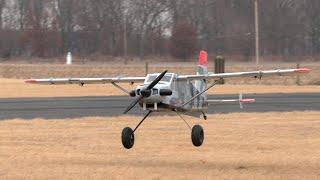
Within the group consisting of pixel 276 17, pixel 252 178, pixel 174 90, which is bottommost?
pixel 252 178

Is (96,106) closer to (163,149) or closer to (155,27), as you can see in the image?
(163,149)

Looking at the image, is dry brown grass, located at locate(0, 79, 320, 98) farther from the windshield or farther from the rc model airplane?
the windshield

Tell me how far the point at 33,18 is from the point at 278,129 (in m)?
70.9

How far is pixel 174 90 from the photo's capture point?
15.2 m

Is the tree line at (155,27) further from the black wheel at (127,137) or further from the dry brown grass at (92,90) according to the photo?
the black wheel at (127,137)

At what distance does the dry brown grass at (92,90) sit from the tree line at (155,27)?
3437cm

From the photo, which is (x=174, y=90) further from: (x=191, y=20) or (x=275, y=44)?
(x=191, y=20)

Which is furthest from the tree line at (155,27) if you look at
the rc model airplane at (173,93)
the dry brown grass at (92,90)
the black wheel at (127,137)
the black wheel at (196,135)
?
the black wheel at (127,137)

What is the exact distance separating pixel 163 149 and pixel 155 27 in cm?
7304

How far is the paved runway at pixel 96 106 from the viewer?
28.0m

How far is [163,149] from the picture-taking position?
1866 centimetres

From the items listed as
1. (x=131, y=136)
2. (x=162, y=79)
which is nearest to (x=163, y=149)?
(x=131, y=136)

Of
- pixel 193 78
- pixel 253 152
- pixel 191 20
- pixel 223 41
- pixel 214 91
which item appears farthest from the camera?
pixel 191 20

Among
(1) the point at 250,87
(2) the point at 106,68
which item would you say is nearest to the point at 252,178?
(1) the point at 250,87
